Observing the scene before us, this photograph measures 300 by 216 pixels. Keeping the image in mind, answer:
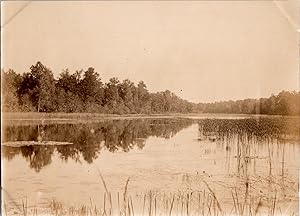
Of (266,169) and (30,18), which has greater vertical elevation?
(30,18)

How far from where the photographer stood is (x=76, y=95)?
3.45 ft

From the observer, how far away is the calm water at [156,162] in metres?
1.02

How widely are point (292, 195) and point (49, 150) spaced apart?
0.55 meters

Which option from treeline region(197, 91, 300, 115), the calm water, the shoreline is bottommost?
the calm water

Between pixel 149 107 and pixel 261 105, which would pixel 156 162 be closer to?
pixel 149 107

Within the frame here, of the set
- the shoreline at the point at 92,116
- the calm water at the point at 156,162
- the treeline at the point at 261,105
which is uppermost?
the treeline at the point at 261,105

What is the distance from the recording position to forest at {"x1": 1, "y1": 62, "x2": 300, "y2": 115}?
1027mm

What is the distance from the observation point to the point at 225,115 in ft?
3.38

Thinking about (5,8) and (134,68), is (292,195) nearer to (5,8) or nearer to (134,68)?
(134,68)

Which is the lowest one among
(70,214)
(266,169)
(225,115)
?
(70,214)

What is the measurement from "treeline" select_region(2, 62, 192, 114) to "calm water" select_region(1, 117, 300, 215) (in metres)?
0.03

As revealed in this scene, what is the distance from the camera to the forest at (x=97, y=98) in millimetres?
1027

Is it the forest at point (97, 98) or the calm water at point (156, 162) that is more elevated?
the forest at point (97, 98)

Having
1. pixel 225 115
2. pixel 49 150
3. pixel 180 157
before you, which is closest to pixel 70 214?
pixel 49 150
